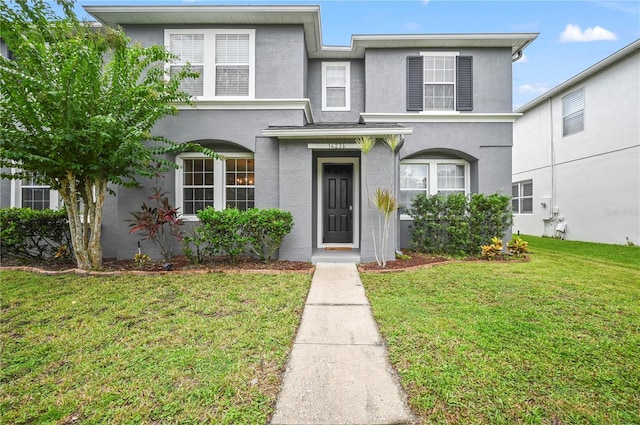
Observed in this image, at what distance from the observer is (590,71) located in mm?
10484

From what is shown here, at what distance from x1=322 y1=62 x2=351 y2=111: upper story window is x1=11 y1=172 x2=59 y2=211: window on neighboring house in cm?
878

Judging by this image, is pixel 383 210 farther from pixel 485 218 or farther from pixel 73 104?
pixel 73 104

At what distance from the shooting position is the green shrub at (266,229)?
6.15m

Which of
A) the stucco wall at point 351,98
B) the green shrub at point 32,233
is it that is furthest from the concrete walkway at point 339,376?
the stucco wall at point 351,98

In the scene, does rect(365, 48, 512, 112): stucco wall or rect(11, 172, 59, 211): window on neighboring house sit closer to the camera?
rect(11, 172, 59, 211): window on neighboring house

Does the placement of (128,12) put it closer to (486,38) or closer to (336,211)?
(336,211)

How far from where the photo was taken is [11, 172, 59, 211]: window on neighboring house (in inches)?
314

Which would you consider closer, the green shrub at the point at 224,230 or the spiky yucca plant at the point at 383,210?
the green shrub at the point at 224,230

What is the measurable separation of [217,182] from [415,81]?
683 cm

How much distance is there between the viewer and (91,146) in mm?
5164

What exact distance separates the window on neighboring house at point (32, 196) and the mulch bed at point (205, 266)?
83.1 inches

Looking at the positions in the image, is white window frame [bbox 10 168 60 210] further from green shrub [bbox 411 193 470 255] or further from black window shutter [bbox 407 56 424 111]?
black window shutter [bbox 407 56 424 111]

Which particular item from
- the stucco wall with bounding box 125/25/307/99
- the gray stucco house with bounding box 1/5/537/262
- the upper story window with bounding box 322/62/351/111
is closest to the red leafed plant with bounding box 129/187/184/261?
the gray stucco house with bounding box 1/5/537/262

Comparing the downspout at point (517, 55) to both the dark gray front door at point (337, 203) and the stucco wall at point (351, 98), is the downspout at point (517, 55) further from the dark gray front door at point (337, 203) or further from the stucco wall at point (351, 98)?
the dark gray front door at point (337, 203)
